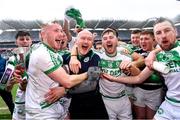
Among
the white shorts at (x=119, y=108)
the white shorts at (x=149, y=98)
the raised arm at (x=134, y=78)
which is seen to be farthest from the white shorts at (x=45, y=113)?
the white shorts at (x=149, y=98)

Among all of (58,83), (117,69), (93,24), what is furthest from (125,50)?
(93,24)

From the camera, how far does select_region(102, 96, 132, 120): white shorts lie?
585 centimetres

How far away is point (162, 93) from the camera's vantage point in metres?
5.89

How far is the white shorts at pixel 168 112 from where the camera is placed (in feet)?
14.2

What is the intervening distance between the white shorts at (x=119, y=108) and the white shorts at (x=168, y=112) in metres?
1.42

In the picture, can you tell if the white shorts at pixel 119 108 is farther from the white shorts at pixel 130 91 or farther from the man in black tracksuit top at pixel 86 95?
the white shorts at pixel 130 91

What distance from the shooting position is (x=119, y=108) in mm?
5879

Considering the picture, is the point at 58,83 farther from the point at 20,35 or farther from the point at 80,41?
the point at 20,35

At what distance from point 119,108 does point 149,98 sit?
23.7 inches

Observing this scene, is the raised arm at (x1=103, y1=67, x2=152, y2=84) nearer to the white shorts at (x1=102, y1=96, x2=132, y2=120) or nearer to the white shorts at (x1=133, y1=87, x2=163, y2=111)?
the white shorts at (x1=102, y1=96, x2=132, y2=120)

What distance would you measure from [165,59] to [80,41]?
1518 mm

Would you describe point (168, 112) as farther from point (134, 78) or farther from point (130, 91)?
point (130, 91)

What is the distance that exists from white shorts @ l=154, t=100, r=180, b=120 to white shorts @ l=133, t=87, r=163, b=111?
1426 mm

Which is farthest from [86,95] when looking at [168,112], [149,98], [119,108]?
[168,112]
